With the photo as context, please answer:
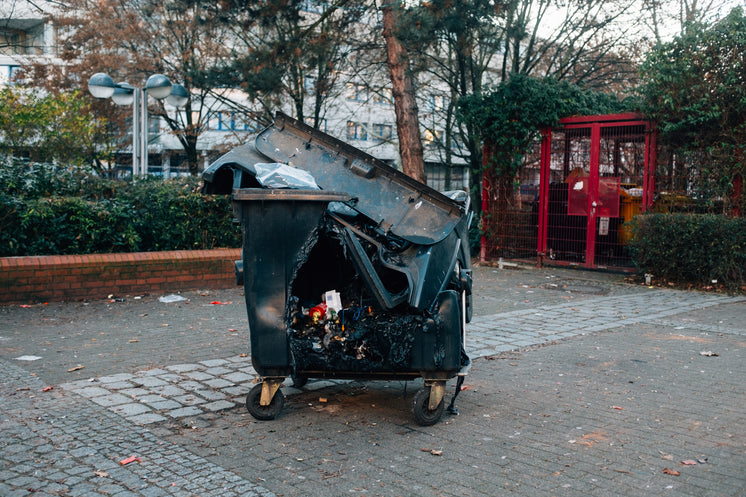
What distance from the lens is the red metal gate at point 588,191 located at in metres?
12.2

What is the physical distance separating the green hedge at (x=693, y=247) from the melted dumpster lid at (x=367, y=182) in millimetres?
7304

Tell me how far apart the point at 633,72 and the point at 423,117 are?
22.4ft

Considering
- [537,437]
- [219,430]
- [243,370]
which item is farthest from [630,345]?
[219,430]

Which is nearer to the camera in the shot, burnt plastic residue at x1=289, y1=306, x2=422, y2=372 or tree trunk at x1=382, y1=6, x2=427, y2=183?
burnt plastic residue at x1=289, y1=306, x2=422, y2=372

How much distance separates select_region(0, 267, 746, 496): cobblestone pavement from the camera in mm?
3852

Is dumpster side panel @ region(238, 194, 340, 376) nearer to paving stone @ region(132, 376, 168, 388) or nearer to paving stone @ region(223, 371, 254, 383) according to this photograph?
paving stone @ region(223, 371, 254, 383)

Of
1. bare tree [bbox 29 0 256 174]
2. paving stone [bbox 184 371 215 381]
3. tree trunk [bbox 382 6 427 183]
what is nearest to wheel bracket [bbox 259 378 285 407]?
paving stone [bbox 184 371 215 381]

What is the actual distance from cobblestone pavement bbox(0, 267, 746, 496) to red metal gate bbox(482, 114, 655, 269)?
14.5 feet

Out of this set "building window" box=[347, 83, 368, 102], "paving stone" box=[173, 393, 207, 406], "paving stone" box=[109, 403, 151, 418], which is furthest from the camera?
"building window" box=[347, 83, 368, 102]

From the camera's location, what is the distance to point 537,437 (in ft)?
15.0

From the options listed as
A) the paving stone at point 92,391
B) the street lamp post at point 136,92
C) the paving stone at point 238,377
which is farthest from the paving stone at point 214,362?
the street lamp post at point 136,92

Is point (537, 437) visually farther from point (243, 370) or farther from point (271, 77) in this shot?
point (271, 77)

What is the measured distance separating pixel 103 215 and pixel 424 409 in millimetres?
6844

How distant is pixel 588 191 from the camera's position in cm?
1277
